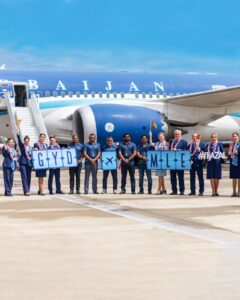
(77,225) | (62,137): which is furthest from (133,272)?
(62,137)

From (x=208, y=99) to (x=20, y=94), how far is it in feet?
27.1

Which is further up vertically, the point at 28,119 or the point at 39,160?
the point at 28,119

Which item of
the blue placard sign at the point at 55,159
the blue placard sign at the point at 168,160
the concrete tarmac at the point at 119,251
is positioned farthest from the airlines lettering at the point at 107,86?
the concrete tarmac at the point at 119,251

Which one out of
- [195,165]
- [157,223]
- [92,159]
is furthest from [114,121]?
[157,223]

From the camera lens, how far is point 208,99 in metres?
31.6

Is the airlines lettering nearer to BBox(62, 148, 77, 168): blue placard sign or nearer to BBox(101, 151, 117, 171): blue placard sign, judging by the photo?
BBox(101, 151, 117, 171): blue placard sign

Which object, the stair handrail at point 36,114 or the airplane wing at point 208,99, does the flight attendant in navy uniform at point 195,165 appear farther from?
→ the airplane wing at point 208,99

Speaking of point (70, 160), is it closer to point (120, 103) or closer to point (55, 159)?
Answer: point (55, 159)

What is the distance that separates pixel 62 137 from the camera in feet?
102

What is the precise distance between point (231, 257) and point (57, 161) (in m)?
10.1

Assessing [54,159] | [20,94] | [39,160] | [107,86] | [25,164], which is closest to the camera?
[25,164]

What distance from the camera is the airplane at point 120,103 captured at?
28875 mm

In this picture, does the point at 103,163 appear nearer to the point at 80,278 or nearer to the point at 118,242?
the point at 118,242

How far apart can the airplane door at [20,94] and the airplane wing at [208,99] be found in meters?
6.40
